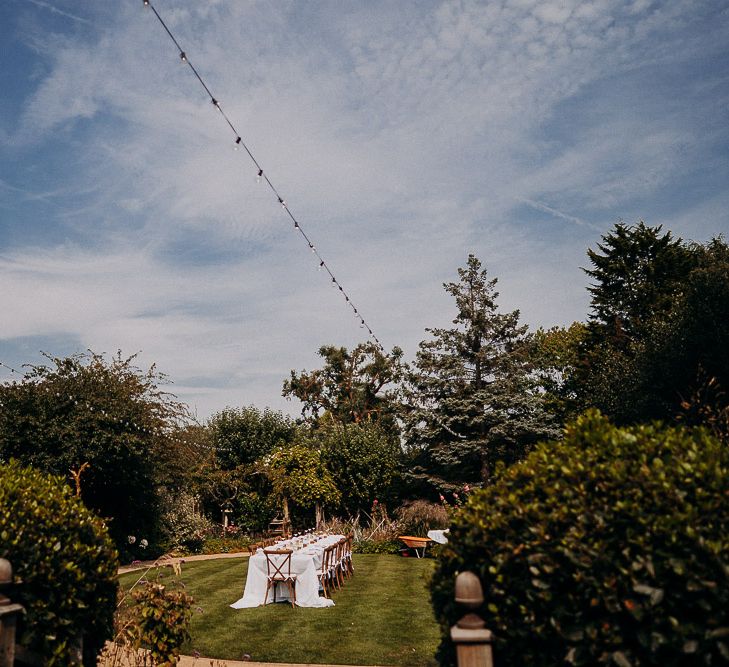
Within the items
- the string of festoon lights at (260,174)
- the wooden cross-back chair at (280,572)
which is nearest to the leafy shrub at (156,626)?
the wooden cross-back chair at (280,572)

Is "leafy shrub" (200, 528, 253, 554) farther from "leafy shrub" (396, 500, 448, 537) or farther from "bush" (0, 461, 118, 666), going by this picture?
"bush" (0, 461, 118, 666)

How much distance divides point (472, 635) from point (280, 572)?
24.4 feet

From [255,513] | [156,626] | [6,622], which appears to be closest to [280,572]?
[156,626]

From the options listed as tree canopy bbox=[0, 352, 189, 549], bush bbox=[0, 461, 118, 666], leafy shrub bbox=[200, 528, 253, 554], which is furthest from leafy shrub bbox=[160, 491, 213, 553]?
bush bbox=[0, 461, 118, 666]

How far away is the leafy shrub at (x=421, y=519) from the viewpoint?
17.9m

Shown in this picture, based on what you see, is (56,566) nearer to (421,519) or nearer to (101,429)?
(101,429)

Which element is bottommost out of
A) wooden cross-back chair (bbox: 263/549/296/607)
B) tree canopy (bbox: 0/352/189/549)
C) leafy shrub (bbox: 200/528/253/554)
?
leafy shrub (bbox: 200/528/253/554)

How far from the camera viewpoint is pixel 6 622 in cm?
296

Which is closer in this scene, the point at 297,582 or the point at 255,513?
the point at 297,582

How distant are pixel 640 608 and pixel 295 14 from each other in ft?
23.9

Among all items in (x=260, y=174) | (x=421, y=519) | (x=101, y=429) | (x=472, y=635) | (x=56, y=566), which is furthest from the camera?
(x=421, y=519)

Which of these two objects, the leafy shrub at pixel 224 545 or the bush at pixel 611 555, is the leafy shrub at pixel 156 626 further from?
the leafy shrub at pixel 224 545

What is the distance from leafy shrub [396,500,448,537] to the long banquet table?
8536mm

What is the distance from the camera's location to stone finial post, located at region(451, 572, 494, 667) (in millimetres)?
2662
